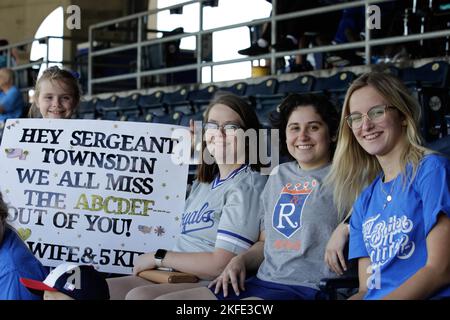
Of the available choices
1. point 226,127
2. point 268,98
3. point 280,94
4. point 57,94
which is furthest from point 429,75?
point 57,94

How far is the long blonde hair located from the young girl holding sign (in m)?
1.66

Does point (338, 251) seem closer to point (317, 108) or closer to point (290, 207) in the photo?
point (290, 207)

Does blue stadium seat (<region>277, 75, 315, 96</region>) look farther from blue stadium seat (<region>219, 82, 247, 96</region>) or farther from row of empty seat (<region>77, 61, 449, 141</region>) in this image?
blue stadium seat (<region>219, 82, 247, 96</region>)

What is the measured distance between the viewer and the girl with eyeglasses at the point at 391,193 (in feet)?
8.03

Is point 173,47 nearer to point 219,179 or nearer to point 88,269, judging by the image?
point 219,179

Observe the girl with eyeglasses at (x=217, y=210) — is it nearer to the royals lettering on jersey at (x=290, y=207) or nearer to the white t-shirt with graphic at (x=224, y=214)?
the white t-shirt with graphic at (x=224, y=214)

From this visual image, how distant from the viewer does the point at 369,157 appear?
293 cm

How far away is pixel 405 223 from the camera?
8.27 ft

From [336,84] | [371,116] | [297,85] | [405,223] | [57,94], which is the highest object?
[297,85]

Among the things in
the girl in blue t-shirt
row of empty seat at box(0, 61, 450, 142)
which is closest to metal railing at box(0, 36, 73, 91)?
row of empty seat at box(0, 61, 450, 142)

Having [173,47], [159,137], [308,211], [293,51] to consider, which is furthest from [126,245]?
[173,47]

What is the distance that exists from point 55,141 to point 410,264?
2164 millimetres

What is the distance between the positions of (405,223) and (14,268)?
1232 millimetres

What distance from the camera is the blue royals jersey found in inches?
97.1
